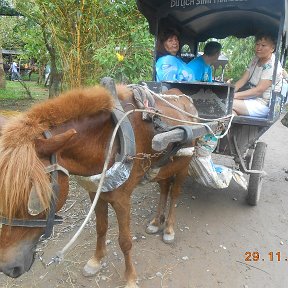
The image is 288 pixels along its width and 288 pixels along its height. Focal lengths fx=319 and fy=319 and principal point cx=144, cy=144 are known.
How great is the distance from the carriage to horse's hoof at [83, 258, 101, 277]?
1.76m

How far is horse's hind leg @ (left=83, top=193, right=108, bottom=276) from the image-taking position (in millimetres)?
2738

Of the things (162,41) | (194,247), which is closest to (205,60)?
(162,41)

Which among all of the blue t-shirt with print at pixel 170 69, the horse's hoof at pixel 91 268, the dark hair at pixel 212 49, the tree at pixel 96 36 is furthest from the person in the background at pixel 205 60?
the horse's hoof at pixel 91 268

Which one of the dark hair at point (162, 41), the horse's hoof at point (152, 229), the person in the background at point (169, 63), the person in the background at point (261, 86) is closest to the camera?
the horse's hoof at point (152, 229)

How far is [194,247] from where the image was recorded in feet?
10.9

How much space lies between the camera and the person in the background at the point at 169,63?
3.91 metres

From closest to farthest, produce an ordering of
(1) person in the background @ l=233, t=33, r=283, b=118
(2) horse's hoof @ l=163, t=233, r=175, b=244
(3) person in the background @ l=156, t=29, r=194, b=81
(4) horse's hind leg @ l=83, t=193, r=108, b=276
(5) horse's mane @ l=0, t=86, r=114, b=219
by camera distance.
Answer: (5) horse's mane @ l=0, t=86, r=114, b=219 < (4) horse's hind leg @ l=83, t=193, r=108, b=276 < (2) horse's hoof @ l=163, t=233, r=175, b=244 < (1) person in the background @ l=233, t=33, r=283, b=118 < (3) person in the background @ l=156, t=29, r=194, b=81

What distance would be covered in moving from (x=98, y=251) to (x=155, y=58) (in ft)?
8.39

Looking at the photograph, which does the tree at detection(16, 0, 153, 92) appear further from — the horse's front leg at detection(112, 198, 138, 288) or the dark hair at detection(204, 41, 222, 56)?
the horse's front leg at detection(112, 198, 138, 288)

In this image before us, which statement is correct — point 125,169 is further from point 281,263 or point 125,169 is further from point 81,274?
point 281,263

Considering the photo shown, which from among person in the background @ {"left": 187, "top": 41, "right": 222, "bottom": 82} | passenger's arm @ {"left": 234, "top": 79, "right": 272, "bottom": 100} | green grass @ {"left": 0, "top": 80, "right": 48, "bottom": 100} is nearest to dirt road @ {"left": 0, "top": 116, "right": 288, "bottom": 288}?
passenger's arm @ {"left": 234, "top": 79, "right": 272, "bottom": 100}

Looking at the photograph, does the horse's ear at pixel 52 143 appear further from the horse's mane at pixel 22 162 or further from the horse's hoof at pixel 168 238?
the horse's hoof at pixel 168 238

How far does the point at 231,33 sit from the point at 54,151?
14.5ft
